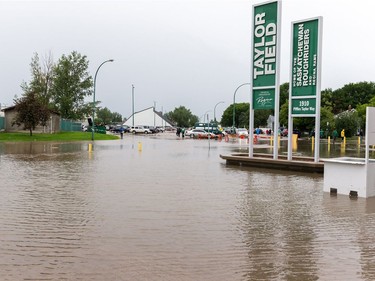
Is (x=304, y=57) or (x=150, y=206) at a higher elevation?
(x=304, y=57)

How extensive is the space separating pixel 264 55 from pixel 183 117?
5819 inches

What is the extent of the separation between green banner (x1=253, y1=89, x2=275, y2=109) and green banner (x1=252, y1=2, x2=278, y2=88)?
300 mm

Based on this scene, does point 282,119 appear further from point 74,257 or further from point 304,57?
point 74,257

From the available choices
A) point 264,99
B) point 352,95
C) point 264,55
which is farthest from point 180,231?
point 352,95

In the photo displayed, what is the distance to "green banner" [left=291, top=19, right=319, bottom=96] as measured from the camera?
17.0 meters

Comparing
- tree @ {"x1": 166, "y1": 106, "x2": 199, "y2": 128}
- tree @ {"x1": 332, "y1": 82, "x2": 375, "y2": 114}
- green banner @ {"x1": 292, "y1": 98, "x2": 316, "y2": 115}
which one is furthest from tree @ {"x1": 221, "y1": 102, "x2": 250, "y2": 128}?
green banner @ {"x1": 292, "y1": 98, "x2": 316, "y2": 115}

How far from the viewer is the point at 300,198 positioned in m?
10.6

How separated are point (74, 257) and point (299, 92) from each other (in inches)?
548

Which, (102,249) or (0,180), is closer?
(102,249)

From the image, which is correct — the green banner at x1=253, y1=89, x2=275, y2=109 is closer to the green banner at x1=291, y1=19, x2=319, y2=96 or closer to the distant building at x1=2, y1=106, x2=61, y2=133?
the green banner at x1=291, y1=19, x2=319, y2=96

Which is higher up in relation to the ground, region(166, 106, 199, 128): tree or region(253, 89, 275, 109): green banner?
region(166, 106, 199, 128): tree

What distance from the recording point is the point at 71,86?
66.9 metres

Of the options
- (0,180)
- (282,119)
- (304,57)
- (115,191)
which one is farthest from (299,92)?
(282,119)

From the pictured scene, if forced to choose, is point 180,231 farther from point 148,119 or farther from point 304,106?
point 148,119
